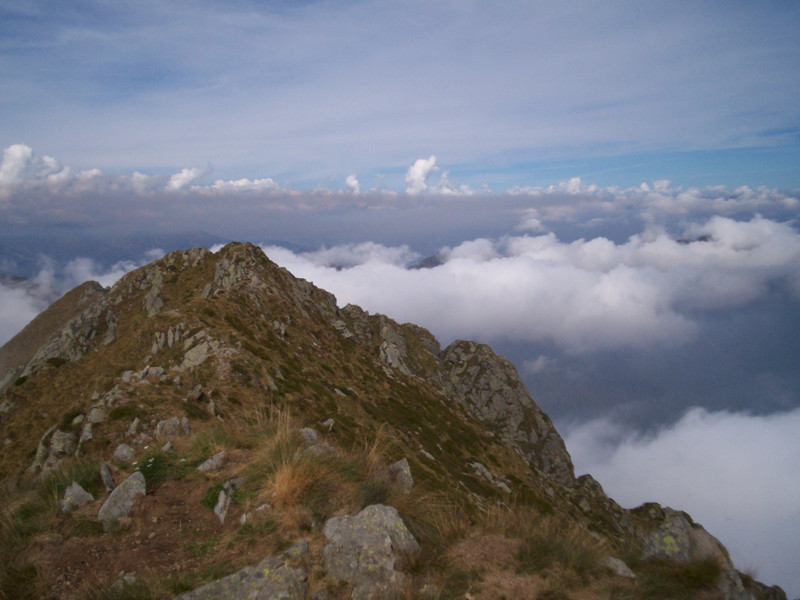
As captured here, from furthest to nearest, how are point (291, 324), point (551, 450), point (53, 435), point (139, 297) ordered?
point (551, 450) → point (139, 297) → point (291, 324) → point (53, 435)

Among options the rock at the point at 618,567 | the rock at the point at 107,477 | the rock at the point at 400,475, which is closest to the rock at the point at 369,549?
the rock at the point at 618,567

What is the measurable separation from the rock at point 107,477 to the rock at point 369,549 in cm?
527

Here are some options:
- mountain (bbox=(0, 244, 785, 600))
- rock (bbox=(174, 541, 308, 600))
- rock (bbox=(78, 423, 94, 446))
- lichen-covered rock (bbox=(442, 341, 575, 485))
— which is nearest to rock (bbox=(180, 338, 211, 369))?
mountain (bbox=(0, 244, 785, 600))

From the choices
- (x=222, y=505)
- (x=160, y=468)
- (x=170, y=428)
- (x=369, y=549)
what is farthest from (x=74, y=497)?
(x=369, y=549)

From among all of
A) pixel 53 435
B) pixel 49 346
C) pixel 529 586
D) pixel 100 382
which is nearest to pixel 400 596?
pixel 529 586

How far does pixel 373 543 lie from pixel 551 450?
10440 cm

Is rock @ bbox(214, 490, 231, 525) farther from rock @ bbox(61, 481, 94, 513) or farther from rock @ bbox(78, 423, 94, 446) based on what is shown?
rock @ bbox(78, 423, 94, 446)

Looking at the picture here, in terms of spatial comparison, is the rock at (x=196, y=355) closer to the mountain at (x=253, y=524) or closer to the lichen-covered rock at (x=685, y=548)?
the mountain at (x=253, y=524)

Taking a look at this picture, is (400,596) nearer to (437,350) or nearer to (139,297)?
(139,297)

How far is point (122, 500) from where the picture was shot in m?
7.23

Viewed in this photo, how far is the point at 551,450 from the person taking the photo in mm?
96562

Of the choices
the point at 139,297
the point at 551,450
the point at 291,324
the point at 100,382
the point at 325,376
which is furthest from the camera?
the point at 551,450

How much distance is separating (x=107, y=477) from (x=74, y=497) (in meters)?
0.82

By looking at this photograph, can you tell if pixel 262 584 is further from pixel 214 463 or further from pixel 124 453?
pixel 124 453
